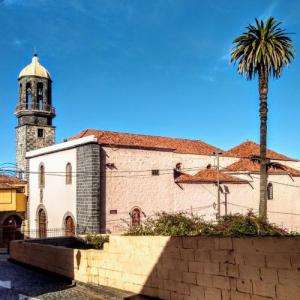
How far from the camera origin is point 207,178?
31531mm

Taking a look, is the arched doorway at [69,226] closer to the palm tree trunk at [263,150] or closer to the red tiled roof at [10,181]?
the red tiled roof at [10,181]

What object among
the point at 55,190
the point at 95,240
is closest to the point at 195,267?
the point at 95,240

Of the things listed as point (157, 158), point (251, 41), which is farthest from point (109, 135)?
point (251, 41)

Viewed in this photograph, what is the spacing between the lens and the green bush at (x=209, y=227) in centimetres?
1156

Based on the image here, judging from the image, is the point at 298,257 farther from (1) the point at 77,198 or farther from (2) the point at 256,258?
(1) the point at 77,198

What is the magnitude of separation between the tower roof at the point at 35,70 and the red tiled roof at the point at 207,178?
15.1m

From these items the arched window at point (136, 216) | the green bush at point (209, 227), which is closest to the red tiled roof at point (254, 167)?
the arched window at point (136, 216)

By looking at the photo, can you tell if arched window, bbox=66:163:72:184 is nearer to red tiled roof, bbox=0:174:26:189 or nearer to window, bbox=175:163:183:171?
red tiled roof, bbox=0:174:26:189

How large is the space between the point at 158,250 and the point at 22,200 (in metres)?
11.7

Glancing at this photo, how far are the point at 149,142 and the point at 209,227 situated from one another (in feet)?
59.8

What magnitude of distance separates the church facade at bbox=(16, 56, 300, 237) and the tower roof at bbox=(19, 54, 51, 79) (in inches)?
3.7

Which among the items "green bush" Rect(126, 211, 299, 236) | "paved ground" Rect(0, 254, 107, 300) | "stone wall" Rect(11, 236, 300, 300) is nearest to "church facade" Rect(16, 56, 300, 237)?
"paved ground" Rect(0, 254, 107, 300)

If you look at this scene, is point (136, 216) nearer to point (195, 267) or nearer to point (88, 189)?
point (88, 189)

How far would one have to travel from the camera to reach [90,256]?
12.2m
